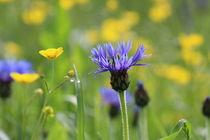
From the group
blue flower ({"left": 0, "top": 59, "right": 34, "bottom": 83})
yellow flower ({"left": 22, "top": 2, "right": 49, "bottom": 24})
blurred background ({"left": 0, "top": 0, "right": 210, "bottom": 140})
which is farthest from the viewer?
yellow flower ({"left": 22, "top": 2, "right": 49, "bottom": 24})

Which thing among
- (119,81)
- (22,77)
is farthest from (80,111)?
(22,77)

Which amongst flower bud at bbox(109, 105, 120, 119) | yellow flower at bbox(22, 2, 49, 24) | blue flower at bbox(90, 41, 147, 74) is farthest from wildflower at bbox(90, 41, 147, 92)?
yellow flower at bbox(22, 2, 49, 24)

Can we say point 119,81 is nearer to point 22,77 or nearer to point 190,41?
point 22,77

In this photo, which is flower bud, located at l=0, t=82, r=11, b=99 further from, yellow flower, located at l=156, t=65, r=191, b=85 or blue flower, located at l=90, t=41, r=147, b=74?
yellow flower, located at l=156, t=65, r=191, b=85

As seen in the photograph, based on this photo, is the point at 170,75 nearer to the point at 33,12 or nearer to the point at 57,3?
the point at 57,3

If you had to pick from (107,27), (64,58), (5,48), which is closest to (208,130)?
(64,58)

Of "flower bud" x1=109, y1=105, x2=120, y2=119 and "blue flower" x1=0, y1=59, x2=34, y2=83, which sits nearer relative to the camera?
"blue flower" x1=0, y1=59, x2=34, y2=83

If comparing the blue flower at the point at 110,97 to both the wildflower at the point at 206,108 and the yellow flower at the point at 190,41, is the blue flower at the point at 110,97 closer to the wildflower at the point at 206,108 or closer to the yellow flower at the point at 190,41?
the wildflower at the point at 206,108

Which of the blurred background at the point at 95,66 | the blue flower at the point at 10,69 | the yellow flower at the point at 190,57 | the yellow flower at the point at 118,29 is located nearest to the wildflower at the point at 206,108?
the blurred background at the point at 95,66
